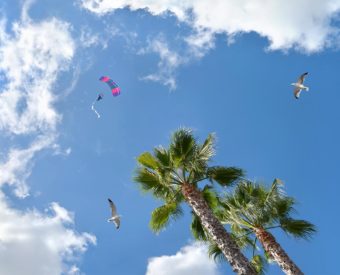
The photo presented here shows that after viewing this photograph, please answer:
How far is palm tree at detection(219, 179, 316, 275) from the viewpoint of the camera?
533 inches

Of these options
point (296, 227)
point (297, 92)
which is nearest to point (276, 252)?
point (296, 227)

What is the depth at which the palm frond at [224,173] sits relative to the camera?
14.8 m

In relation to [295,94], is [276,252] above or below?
below

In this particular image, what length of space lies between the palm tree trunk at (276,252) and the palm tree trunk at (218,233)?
1.76 m

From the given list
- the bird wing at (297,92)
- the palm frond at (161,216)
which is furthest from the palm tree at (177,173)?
the bird wing at (297,92)

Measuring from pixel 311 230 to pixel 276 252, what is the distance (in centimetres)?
154

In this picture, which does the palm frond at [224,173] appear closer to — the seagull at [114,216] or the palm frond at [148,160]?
the palm frond at [148,160]

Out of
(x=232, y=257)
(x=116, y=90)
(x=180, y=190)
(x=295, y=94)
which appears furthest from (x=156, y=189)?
(x=116, y=90)

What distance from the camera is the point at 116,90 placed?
24953 millimetres

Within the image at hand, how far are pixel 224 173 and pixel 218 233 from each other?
120 inches

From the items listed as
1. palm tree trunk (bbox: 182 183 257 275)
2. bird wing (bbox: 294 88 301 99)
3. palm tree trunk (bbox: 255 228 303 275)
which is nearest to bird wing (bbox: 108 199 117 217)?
palm tree trunk (bbox: 182 183 257 275)

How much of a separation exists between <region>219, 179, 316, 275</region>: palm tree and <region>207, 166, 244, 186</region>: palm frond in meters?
0.38

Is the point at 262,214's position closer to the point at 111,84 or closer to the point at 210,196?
the point at 210,196

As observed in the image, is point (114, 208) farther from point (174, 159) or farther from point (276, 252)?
point (276, 252)
